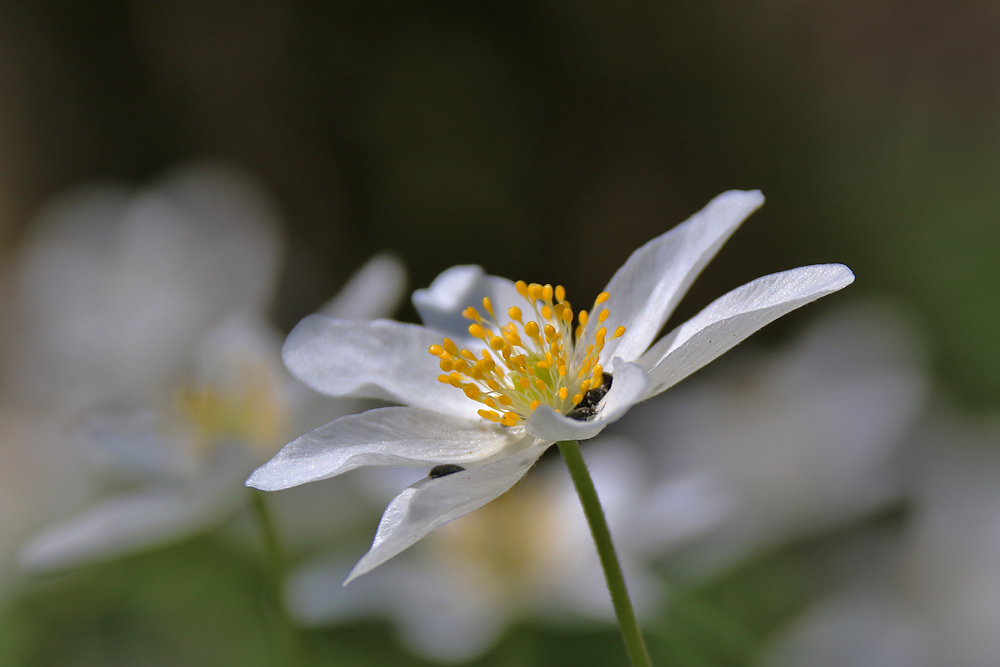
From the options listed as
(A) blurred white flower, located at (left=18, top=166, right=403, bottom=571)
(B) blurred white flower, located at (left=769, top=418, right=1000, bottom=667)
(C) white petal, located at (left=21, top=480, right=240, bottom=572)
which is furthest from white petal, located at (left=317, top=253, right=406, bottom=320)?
(B) blurred white flower, located at (left=769, top=418, right=1000, bottom=667)

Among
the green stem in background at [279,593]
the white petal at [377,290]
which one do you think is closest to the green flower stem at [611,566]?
the green stem in background at [279,593]

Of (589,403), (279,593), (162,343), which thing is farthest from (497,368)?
(162,343)

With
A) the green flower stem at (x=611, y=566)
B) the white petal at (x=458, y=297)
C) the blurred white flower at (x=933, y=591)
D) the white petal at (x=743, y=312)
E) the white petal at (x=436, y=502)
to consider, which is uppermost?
the white petal at (x=458, y=297)

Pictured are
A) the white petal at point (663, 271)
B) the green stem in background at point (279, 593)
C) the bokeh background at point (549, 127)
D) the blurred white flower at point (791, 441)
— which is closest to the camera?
the white petal at point (663, 271)

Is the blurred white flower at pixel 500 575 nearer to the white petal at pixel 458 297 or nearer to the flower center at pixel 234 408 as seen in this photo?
the flower center at pixel 234 408

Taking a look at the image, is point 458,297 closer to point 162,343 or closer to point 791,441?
point 791,441

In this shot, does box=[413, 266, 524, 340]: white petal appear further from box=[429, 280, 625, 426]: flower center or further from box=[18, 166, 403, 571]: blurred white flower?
box=[18, 166, 403, 571]: blurred white flower

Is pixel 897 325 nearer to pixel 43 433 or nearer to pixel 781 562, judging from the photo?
pixel 781 562
